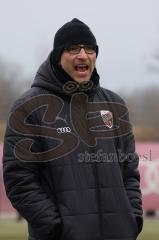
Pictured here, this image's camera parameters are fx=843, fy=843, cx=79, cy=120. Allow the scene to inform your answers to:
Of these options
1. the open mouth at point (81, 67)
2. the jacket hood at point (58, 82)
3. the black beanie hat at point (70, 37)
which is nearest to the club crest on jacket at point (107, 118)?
the jacket hood at point (58, 82)

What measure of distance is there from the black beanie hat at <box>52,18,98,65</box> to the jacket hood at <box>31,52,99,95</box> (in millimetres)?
66

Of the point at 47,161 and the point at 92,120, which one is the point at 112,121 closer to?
the point at 92,120

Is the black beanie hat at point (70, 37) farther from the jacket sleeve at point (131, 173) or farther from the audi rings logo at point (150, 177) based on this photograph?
the audi rings logo at point (150, 177)

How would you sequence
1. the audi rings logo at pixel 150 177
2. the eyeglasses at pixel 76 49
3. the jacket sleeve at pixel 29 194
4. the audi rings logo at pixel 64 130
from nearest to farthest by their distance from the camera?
1. the jacket sleeve at pixel 29 194
2. the audi rings logo at pixel 64 130
3. the eyeglasses at pixel 76 49
4. the audi rings logo at pixel 150 177

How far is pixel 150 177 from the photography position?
29.4 m

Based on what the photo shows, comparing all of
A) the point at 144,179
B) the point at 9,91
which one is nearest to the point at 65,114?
the point at 144,179

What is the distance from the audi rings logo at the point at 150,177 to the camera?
29.5 metres

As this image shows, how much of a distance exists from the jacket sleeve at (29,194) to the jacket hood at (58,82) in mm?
344

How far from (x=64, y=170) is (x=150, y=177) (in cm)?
2492

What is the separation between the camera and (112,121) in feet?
16.3

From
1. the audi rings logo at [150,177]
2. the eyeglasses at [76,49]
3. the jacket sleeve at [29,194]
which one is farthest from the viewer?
the audi rings logo at [150,177]

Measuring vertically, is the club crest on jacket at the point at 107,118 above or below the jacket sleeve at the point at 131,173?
above

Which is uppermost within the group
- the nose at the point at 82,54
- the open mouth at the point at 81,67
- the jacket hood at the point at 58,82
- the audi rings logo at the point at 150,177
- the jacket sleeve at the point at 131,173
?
the nose at the point at 82,54

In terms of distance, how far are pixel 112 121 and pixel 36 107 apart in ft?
1.58
